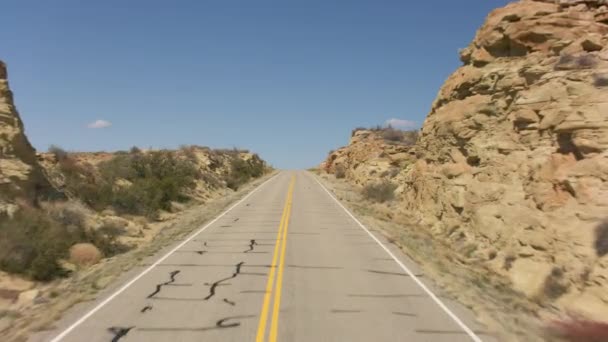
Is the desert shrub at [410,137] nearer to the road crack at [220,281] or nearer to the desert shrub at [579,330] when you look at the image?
the road crack at [220,281]

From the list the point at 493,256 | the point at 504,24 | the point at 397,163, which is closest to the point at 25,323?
the point at 493,256

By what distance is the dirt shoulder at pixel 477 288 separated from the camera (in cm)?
875

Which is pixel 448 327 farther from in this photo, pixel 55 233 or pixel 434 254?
pixel 55 233

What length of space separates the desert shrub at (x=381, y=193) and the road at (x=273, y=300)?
18.5 m

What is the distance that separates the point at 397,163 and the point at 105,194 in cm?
3061

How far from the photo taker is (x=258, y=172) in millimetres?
80125

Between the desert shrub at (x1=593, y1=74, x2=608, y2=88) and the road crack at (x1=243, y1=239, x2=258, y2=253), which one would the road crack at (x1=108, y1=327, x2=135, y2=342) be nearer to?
the road crack at (x1=243, y1=239, x2=258, y2=253)

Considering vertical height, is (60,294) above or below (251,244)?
below

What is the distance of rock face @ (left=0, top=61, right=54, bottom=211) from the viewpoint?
57.6 feet

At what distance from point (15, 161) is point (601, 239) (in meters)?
19.8

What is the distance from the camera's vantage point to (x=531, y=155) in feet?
53.6

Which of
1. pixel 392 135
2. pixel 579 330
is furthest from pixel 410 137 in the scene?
pixel 579 330

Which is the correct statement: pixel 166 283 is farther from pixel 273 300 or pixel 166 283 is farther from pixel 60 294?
pixel 273 300

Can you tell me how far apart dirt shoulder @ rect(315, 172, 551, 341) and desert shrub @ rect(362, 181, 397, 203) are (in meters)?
14.0
